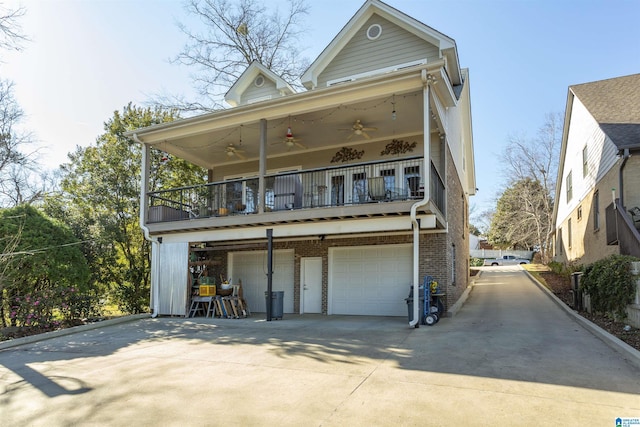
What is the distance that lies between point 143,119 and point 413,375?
51.2 feet

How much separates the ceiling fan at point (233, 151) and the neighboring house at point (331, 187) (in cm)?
7

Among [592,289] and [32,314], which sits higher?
[592,289]

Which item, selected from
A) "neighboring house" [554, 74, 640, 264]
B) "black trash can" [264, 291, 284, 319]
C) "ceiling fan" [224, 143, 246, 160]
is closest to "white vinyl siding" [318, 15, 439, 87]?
"ceiling fan" [224, 143, 246, 160]

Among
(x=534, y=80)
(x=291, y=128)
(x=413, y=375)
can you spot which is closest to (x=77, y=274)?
(x=291, y=128)

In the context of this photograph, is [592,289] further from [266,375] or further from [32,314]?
[32,314]

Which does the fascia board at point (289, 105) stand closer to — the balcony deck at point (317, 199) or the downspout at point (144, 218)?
the downspout at point (144, 218)

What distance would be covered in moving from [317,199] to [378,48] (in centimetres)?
540

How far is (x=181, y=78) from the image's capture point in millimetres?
21219

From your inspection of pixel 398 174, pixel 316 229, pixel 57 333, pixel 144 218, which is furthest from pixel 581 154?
pixel 57 333

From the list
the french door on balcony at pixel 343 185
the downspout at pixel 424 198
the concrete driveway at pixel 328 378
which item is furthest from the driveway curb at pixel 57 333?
the downspout at pixel 424 198

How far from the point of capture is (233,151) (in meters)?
14.5

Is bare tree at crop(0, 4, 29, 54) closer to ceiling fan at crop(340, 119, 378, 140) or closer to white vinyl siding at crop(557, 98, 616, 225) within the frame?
ceiling fan at crop(340, 119, 378, 140)

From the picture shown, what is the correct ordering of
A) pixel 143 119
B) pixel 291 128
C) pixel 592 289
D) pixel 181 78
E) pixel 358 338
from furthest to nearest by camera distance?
pixel 181 78 < pixel 143 119 < pixel 291 128 < pixel 592 289 < pixel 358 338

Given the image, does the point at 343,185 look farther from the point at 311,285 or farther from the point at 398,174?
the point at 311,285
